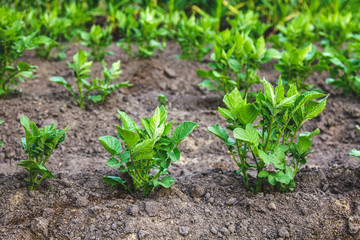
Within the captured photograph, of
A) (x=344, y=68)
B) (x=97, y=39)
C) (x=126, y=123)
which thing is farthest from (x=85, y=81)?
(x=344, y=68)

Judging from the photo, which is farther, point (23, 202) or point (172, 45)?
point (172, 45)

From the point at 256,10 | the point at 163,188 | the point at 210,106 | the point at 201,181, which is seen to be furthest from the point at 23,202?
the point at 256,10

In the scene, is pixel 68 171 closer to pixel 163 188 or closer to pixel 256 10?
pixel 163 188

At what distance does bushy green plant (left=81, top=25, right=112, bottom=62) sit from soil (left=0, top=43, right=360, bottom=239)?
1.09 metres

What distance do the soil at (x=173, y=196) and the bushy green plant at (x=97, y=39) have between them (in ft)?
3.56

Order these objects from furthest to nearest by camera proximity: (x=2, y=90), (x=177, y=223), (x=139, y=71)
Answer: (x=139, y=71) → (x=2, y=90) → (x=177, y=223)

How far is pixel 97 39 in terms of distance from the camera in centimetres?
418

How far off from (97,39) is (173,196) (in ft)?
8.26

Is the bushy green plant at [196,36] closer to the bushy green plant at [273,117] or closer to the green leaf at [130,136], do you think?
the bushy green plant at [273,117]

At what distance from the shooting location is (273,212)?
2109 mm

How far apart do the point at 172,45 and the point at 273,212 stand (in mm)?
3588

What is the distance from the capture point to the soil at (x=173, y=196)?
6.54ft

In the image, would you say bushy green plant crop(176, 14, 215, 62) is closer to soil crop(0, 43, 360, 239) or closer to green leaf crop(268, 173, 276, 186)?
soil crop(0, 43, 360, 239)

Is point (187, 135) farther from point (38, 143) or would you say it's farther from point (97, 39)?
point (97, 39)
